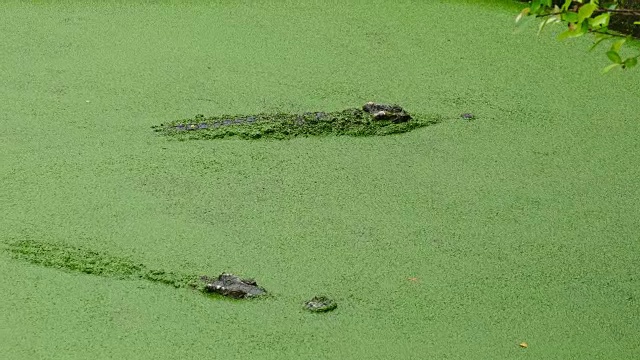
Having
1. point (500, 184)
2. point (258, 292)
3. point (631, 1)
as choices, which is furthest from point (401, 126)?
point (631, 1)

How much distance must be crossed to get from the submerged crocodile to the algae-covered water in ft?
0.13

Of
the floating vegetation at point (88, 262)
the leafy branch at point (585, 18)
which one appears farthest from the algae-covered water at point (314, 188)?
the leafy branch at point (585, 18)

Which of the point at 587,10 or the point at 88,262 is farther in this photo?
the point at 88,262

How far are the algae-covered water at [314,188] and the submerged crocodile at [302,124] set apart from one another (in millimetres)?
40

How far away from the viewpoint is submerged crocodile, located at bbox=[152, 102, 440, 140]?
305 cm

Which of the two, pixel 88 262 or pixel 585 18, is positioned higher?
pixel 585 18

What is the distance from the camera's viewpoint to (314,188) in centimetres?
280

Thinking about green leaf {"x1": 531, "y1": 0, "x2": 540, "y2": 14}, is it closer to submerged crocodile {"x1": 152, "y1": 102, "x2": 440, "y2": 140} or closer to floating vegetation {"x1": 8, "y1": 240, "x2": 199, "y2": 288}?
floating vegetation {"x1": 8, "y1": 240, "x2": 199, "y2": 288}

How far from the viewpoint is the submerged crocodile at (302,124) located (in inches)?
120

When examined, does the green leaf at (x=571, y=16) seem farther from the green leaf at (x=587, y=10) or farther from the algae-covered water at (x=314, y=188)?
the algae-covered water at (x=314, y=188)

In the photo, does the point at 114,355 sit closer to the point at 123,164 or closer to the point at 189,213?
the point at 189,213

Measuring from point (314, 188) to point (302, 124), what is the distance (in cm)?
36

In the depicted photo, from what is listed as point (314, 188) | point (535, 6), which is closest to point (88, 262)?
point (314, 188)

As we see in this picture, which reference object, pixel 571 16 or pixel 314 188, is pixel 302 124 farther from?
pixel 571 16
